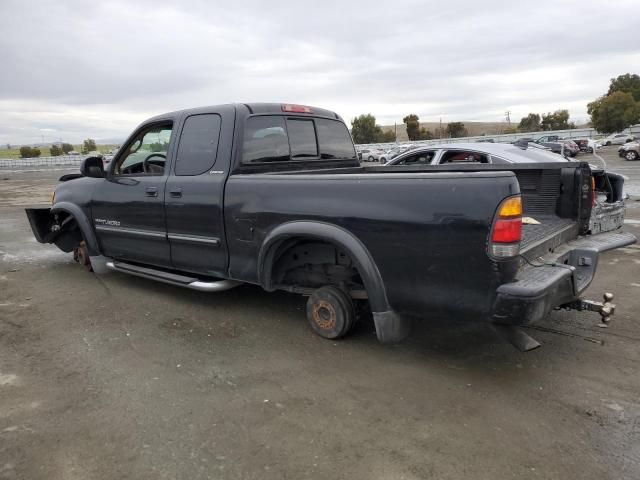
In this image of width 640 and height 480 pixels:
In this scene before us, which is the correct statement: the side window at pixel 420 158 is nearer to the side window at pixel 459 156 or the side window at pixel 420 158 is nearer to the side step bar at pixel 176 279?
the side window at pixel 459 156

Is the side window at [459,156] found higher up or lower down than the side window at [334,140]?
lower down

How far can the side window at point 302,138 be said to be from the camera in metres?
4.82

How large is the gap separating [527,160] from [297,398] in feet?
18.6

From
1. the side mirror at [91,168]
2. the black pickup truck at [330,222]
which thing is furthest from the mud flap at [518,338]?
the side mirror at [91,168]

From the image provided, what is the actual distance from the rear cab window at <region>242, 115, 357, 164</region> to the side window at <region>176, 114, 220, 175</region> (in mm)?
317

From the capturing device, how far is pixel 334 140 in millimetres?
5391

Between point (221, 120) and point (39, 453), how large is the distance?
2.94 metres

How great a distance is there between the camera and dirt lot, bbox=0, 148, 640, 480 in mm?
2535

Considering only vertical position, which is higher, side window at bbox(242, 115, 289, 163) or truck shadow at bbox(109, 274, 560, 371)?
side window at bbox(242, 115, 289, 163)

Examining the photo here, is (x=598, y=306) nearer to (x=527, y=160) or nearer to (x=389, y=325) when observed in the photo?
(x=389, y=325)

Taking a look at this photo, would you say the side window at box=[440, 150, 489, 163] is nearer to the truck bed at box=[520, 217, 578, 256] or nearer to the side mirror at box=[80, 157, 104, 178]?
the truck bed at box=[520, 217, 578, 256]

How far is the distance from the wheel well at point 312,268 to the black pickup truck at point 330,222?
1cm

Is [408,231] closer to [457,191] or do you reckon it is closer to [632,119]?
[457,191]

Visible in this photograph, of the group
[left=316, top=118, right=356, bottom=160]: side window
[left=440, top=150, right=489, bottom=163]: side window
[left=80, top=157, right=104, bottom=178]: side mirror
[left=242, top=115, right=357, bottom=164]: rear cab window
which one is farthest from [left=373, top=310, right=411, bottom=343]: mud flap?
[left=440, top=150, right=489, bottom=163]: side window
